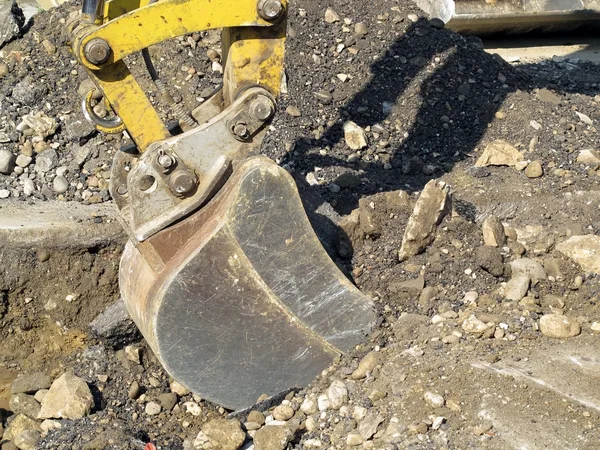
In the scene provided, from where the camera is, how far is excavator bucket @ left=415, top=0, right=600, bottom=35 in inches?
255

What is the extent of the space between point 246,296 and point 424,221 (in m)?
0.94

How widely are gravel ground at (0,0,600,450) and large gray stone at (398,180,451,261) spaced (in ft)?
0.06

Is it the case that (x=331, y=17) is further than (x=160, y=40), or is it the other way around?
(x=331, y=17)

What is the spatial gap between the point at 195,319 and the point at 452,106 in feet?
8.05

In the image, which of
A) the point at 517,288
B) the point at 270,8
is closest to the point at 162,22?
the point at 270,8

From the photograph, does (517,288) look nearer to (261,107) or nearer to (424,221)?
(424,221)

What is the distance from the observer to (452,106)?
5.37 m

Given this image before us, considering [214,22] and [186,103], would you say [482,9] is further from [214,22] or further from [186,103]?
[214,22]

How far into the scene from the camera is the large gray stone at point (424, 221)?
13.3 feet

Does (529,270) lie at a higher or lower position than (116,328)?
lower

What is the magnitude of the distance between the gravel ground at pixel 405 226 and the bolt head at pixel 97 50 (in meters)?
0.53

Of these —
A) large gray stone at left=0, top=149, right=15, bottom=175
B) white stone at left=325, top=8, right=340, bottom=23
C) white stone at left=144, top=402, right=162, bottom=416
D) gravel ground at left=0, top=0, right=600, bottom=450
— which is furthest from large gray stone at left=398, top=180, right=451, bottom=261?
large gray stone at left=0, top=149, right=15, bottom=175

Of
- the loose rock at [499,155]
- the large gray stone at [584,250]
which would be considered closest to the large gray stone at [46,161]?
the loose rock at [499,155]

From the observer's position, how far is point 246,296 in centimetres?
367
